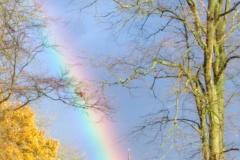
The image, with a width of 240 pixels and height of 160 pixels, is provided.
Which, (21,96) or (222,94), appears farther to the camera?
(21,96)

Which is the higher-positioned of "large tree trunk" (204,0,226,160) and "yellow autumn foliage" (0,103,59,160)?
"yellow autumn foliage" (0,103,59,160)

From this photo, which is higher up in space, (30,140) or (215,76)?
(30,140)

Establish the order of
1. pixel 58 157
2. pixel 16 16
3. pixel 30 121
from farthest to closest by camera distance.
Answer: pixel 58 157 < pixel 30 121 < pixel 16 16

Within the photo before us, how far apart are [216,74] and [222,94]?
1.63 feet

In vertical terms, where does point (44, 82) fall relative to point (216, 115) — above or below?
above

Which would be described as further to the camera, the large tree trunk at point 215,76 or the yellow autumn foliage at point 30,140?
the yellow autumn foliage at point 30,140

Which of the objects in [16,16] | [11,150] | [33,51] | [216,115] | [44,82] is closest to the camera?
[216,115]

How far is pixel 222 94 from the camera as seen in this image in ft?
44.5

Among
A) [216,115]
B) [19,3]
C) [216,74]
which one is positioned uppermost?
[19,3]

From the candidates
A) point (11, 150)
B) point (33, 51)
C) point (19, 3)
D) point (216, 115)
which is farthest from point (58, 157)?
point (216, 115)

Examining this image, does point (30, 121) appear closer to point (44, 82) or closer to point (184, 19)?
point (44, 82)

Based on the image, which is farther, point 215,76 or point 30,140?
point 30,140

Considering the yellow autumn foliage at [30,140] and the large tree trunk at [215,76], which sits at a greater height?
the yellow autumn foliage at [30,140]

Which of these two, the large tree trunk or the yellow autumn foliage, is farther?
the yellow autumn foliage
